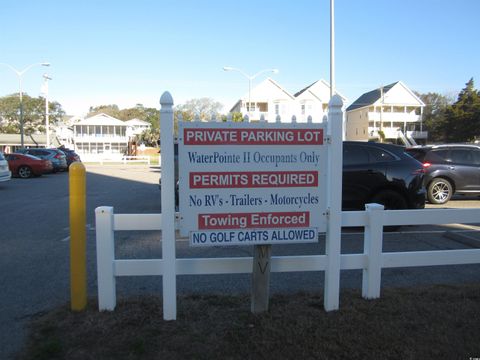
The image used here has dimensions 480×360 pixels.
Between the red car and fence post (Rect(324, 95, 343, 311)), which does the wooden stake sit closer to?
fence post (Rect(324, 95, 343, 311))

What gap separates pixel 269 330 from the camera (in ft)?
12.1

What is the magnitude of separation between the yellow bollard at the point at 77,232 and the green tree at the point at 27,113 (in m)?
81.9

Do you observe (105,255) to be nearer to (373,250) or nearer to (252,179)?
(252,179)

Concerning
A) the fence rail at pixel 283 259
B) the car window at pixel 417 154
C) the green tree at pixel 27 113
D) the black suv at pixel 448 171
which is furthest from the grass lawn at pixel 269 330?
the green tree at pixel 27 113

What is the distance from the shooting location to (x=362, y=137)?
66.3 meters

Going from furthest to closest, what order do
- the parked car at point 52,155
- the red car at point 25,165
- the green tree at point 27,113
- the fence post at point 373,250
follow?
the green tree at point 27,113 < the parked car at point 52,155 < the red car at point 25,165 < the fence post at point 373,250

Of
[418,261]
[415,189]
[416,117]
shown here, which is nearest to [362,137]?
[416,117]

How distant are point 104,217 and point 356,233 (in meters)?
5.29

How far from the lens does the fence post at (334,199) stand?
395cm

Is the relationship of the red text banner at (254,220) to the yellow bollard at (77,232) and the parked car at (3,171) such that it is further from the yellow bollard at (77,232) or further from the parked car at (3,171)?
the parked car at (3,171)

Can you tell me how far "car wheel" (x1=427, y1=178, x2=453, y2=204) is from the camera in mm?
12328

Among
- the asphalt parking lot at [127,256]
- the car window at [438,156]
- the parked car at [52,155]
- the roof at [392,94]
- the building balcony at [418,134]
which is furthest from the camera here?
the building balcony at [418,134]

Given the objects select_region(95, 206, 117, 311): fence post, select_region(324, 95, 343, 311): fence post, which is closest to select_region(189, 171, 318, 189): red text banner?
select_region(324, 95, 343, 311): fence post

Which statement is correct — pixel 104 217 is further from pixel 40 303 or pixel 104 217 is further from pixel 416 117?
pixel 416 117
